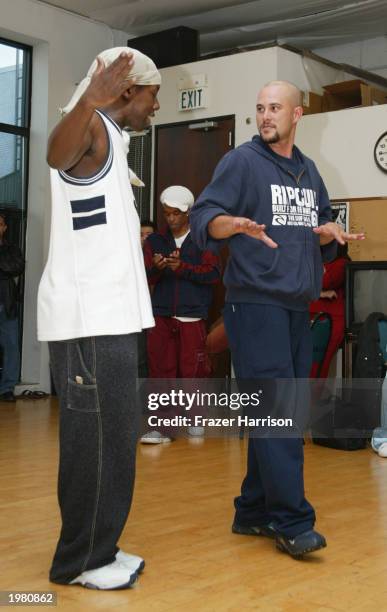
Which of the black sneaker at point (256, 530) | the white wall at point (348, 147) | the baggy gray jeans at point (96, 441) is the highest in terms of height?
the white wall at point (348, 147)

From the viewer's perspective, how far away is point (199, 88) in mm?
7254

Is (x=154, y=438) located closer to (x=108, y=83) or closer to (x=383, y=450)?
(x=383, y=450)

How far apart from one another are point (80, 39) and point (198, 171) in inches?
69.2

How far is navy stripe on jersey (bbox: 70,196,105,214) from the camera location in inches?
90.7

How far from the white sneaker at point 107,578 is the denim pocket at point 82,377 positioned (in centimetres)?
44

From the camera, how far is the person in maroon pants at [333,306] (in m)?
6.02

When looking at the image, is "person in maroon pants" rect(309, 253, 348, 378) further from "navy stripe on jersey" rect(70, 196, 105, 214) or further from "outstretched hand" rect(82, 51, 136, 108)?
"outstretched hand" rect(82, 51, 136, 108)

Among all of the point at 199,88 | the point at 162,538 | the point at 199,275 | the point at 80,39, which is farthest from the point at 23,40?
the point at 162,538

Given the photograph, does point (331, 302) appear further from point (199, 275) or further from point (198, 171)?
point (198, 171)

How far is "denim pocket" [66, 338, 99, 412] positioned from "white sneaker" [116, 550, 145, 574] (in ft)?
1.58

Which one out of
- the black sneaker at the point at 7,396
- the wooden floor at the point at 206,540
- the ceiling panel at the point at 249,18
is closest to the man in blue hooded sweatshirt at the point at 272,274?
the wooden floor at the point at 206,540

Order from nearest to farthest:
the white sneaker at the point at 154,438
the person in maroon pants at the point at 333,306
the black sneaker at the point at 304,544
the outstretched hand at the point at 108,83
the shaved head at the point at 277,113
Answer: the outstretched hand at the point at 108,83 → the black sneaker at the point at 304,544 → the shaved head at the point at 277,113 → the white sneaker at the point at 154,438 → the person in maroon pants at the point at 333,306

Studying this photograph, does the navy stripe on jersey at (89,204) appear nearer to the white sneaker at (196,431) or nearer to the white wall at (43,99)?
the white sneaker at (196,431)

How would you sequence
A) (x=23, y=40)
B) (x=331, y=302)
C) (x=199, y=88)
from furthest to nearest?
1. (x=23, y=40)
2. (x=199, y=88)
3. (x=331, y=302)
